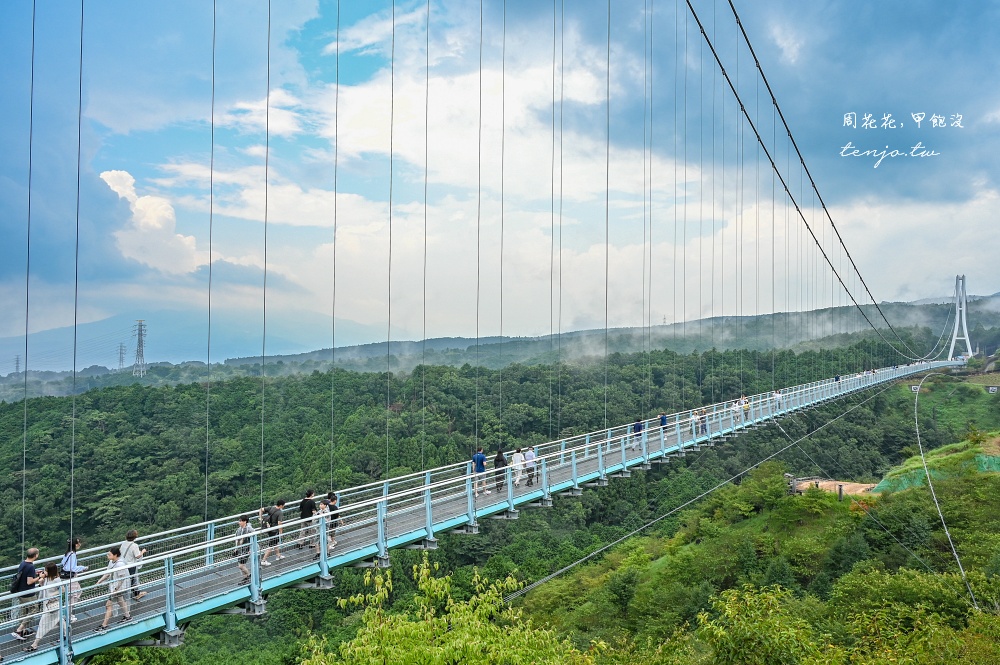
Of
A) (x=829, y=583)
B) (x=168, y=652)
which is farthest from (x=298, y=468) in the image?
(x=829, y=583)

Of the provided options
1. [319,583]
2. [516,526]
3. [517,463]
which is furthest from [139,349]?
[319,583]

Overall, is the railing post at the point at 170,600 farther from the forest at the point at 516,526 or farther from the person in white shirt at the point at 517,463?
the person in white shirt at the point at 517,463

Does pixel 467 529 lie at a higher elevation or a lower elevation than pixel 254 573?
lower

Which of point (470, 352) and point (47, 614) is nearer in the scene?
point (47, 614)

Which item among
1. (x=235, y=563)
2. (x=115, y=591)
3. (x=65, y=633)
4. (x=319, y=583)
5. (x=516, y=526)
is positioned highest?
(x=115, y=591)

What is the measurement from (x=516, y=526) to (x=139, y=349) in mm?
22234

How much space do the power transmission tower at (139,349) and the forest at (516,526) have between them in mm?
2335

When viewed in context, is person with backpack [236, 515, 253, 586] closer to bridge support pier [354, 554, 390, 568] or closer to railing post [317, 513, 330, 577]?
railing post [317, 513, 330, 577]

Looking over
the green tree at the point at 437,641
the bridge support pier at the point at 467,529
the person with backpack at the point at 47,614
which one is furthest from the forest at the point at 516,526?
the person with backpack at the point at 47,614

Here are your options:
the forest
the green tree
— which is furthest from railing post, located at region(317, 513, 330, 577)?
the forest

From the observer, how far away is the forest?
50.3 feet

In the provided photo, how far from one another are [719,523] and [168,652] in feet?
77.4

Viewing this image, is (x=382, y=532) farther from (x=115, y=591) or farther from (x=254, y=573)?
(x=115, y=591)

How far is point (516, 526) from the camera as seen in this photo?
4447 cm
